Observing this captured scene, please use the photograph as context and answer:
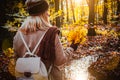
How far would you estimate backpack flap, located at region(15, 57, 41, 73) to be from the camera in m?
3.05

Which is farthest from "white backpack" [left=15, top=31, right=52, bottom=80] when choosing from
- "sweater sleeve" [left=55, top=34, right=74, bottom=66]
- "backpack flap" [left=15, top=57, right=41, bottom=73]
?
"sweater sleeve" [left=55, top=34, right=74, bottom=66]

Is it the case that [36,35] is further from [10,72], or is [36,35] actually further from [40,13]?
[10,72]

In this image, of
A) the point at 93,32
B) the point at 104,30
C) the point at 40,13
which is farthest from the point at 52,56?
the point at 104,30

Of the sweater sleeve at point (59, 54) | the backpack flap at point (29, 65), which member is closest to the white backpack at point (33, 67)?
the backpack flap at point (29, 65)

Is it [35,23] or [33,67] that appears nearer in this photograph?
[33,67]

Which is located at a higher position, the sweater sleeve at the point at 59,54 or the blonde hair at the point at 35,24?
the blonde hair at the point at 35,24

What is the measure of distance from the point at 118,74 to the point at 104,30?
Answer: 565 inches

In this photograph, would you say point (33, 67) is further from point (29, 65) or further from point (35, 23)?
point (35, 23)

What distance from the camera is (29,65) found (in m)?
3.08

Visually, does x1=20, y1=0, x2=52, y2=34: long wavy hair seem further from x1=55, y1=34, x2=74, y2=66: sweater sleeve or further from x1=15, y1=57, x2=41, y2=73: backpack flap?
x1=15, y1=57, x2=41, y2=73: backpack flap

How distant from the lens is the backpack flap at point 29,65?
305 centimetres

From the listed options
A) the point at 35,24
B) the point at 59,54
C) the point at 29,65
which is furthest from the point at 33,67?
the point at 35,24

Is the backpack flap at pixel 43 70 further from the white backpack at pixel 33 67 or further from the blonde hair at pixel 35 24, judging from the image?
the blonde hair at pixel 35 24

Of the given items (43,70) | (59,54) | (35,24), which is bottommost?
(43,70)
